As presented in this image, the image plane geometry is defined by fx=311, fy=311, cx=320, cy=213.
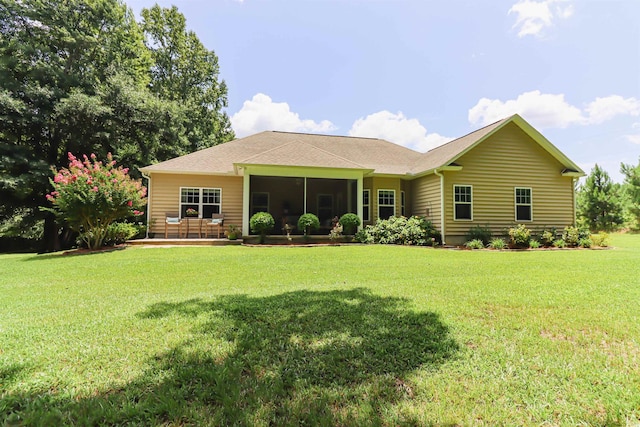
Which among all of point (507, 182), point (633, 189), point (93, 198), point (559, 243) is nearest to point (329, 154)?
point (507, 182)

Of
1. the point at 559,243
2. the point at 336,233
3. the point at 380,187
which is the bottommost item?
the point at 559,243

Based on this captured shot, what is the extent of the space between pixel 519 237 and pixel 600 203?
20.4 meters

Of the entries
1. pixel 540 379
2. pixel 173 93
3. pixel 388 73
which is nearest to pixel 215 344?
pixel 540 379

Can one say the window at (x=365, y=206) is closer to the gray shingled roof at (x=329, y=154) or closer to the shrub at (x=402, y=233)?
the gray shingled roof at (x=329, y=154)

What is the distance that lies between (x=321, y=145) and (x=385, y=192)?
553 cm

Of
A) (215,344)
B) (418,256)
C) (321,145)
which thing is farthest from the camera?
(321,145)

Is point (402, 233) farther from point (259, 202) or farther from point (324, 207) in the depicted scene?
point (259, 202)

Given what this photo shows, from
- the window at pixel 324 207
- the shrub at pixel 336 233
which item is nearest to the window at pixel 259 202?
the window at pixel 324 207

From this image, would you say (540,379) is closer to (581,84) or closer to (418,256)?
A: (418,256)

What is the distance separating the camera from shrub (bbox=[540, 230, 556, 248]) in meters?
13.1

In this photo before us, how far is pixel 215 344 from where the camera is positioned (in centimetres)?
282

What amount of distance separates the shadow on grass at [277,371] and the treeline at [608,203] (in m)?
30.5

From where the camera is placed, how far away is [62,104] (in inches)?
591

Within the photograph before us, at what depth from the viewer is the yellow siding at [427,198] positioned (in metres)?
13.8
